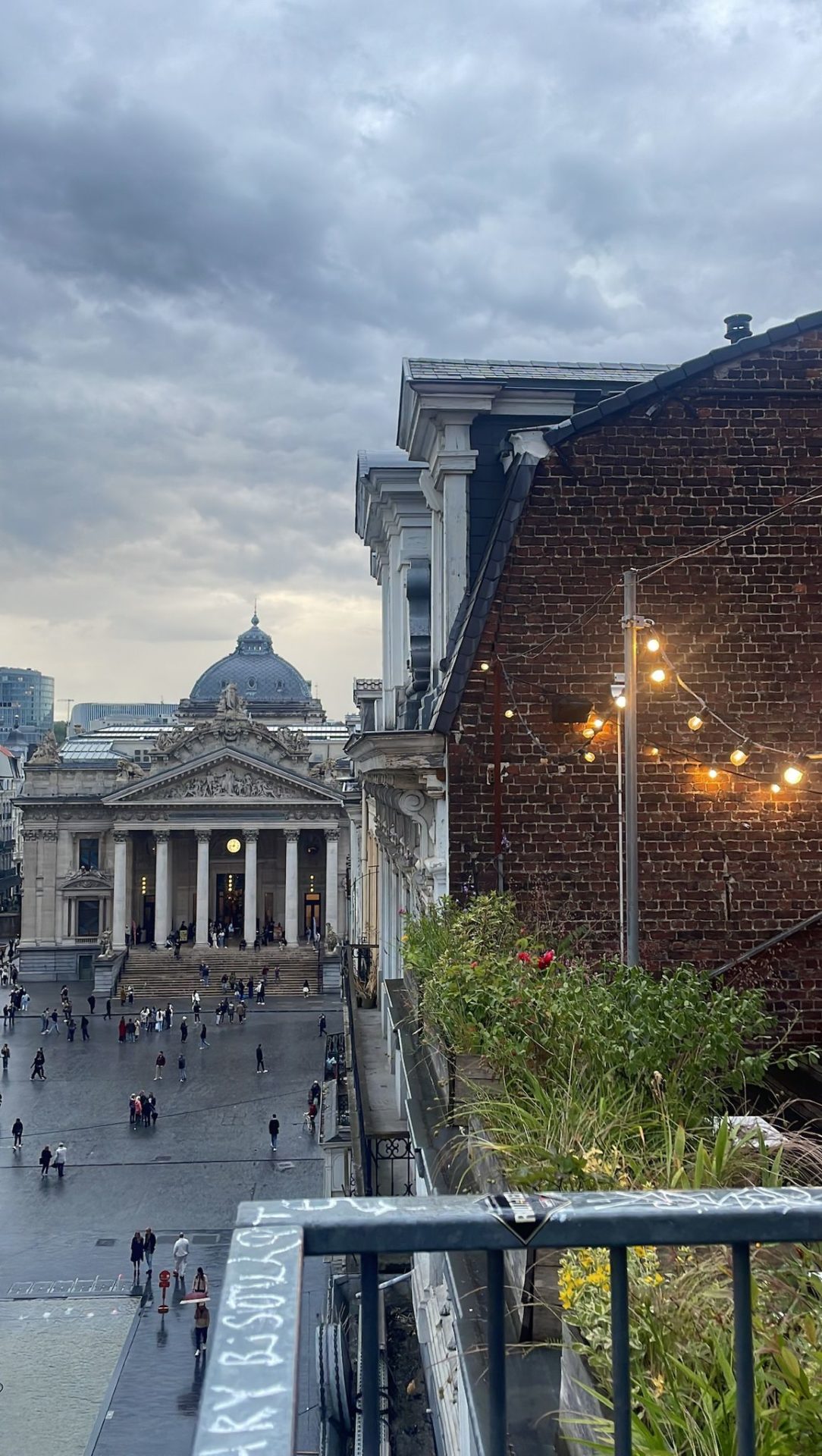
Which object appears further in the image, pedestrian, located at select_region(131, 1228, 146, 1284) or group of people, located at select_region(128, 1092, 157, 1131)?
group of people, located at select_region(128, 1092, 157, 1131)

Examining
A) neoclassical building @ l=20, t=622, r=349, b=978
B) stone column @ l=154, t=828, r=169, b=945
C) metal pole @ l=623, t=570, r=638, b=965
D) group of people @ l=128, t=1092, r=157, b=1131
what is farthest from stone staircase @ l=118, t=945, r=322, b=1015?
metal pole @ l=623, t=570, r=638, b=965

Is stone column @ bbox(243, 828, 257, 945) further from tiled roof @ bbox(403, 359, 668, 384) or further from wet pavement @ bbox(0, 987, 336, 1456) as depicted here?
tiled roof @ bbox(403, 359, 668, 384)

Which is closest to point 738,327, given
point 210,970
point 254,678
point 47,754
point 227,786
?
point 210,970

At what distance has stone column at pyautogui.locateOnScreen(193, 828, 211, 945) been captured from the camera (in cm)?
6388

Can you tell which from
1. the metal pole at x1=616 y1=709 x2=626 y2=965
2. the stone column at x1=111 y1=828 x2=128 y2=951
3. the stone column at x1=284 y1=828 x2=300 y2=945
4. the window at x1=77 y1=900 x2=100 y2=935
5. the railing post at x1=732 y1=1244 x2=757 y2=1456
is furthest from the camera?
the window at x1=77 y1=900 x2=100 y2=935

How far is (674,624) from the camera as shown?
11.3m

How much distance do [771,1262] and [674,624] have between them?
315 inches

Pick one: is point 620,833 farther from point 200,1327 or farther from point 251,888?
point 251,888

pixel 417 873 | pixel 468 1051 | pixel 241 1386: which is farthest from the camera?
pixel 417 873

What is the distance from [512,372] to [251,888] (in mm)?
53964

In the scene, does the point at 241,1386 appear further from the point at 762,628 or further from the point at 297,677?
the point at 297,677

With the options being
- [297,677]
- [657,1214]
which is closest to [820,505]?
[657,1214]

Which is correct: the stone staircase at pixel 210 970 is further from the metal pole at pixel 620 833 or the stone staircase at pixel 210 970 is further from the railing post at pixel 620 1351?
the railing post at pixel 620 1351

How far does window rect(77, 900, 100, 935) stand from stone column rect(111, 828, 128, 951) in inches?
69.4
